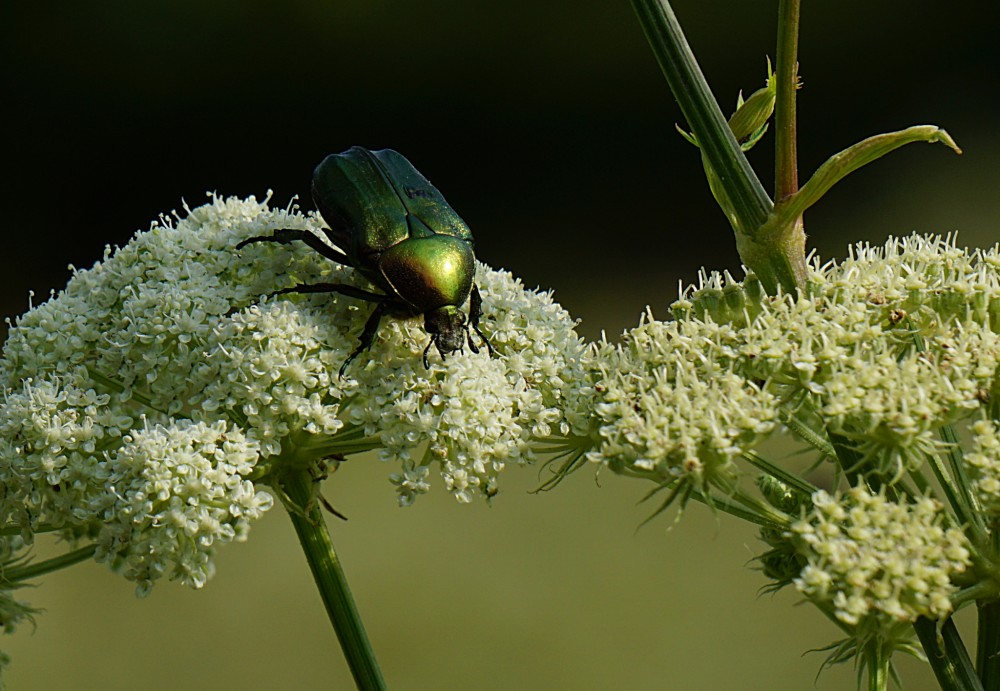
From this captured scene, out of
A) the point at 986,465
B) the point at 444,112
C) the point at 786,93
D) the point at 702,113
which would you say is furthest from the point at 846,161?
the point at 444,112

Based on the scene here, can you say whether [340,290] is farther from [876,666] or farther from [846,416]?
[876,666]

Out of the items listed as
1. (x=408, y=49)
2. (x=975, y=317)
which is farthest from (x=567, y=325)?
(x=408, y=49)

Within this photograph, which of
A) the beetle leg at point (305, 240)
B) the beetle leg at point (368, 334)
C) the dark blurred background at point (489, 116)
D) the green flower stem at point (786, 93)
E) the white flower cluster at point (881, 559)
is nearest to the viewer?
the white flower cluster at point (881, 559)

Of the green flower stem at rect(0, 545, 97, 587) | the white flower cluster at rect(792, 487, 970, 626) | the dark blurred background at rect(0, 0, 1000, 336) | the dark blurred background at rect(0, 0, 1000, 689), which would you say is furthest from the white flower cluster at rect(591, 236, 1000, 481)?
the dark blurred background at rect(0, 0, 1000, 336)

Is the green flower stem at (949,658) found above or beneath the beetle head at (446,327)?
beneath

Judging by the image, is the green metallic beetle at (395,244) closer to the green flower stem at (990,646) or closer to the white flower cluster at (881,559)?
the white flower cluster at (881,559)

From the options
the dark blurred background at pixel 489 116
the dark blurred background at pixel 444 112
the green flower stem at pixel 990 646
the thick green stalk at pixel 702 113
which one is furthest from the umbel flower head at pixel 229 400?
Result: the dark blurred background at pixel 444 112
